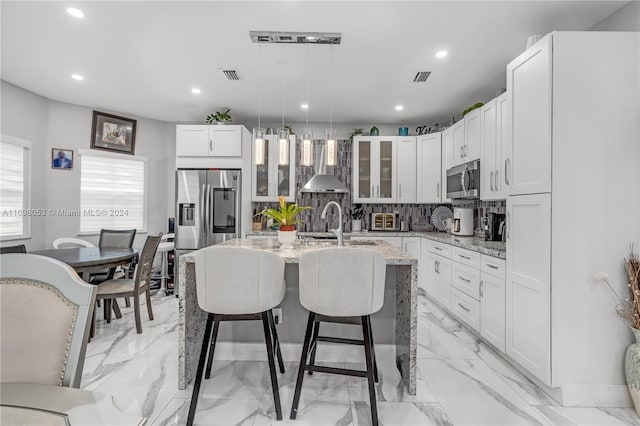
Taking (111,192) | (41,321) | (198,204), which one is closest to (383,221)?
(198,204)

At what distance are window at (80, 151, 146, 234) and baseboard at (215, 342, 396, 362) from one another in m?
3.42

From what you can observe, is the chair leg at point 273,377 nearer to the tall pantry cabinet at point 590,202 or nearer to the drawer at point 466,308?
the tall pantry cabinet at point 590,202

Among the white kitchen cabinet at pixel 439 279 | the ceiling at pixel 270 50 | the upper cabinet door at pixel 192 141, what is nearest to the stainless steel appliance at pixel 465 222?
the white kitchen cabinet at pixel 439 279

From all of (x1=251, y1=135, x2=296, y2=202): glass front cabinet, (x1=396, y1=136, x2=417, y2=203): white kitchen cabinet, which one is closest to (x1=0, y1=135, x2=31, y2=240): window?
(x1=251, y1=135, x2=296, y2=202): glass front cabinet

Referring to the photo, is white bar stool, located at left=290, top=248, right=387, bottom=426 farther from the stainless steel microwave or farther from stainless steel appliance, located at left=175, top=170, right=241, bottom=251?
stainless steel appliance, located at left=175, top=170, right=241, bottom=251

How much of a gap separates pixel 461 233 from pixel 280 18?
321 centimetres

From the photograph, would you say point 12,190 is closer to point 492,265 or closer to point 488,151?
point 492,265

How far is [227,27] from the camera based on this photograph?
2.63 m

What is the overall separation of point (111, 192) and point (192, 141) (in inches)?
60.3

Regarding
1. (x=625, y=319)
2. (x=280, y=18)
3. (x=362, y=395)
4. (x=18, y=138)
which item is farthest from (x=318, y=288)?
(x=18, y=138)

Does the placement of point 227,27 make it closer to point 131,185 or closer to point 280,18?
point 280,18

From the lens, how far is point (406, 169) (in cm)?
505

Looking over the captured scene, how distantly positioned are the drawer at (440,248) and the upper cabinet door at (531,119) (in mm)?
1431

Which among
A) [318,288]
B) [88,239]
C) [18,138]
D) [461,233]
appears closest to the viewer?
[318,288]
